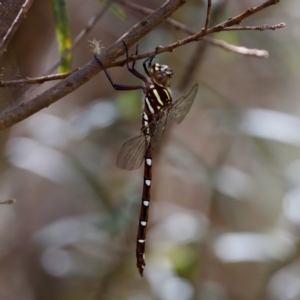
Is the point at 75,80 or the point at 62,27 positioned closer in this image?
the point at 75,80

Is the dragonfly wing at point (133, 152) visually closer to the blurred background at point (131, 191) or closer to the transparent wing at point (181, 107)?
the transparent wing at point (181, 107)

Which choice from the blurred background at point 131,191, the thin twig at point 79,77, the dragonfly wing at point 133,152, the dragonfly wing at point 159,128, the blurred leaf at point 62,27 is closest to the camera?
the thin twig at point 79,77

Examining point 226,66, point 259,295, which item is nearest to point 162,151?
point 259,295

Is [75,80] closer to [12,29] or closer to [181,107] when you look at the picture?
[12,29]

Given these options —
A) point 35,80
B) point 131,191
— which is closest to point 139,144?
point 35,80

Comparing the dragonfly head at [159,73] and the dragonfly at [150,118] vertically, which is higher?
the dragonfly head at [159,73]

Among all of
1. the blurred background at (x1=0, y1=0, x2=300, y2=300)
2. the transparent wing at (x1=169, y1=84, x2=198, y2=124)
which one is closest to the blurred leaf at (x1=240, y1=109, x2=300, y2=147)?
the blurred background at (x1=0, y1=0, x2=300, y2=300)

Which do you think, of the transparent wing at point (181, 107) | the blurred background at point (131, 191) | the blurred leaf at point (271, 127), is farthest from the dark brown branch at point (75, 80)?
the blurred leaf at point (271, 127)
